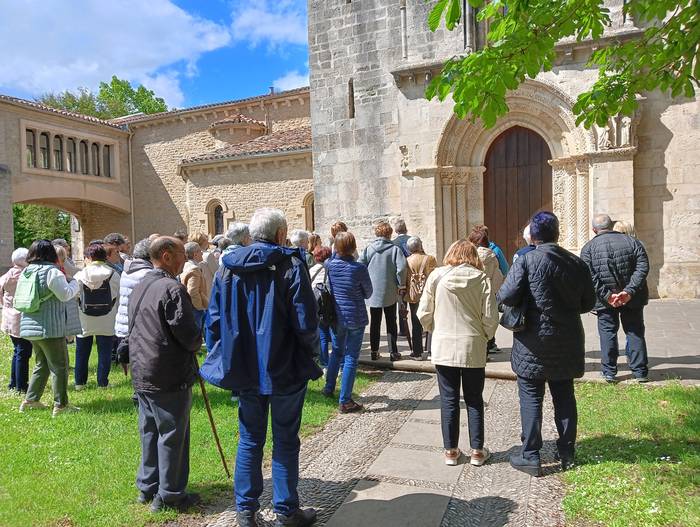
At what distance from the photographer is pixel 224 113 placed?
1113 inches

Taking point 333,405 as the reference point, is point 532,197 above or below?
above

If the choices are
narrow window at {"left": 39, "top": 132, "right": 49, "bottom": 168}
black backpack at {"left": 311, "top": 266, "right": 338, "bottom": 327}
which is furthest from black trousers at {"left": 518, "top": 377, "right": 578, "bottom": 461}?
narrow window at {"left": 39, "top": 132, "right": 49, "bottom": 168}

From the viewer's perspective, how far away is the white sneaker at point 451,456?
448 centimetres

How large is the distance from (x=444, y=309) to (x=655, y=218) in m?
8.86

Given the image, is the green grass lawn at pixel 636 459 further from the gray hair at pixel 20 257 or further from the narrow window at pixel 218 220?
the narrow window at pixel 218 220

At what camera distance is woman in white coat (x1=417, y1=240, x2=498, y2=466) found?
173 inches

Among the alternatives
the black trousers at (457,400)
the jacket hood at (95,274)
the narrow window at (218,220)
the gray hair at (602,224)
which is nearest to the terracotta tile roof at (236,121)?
the narrow window at (218,220)

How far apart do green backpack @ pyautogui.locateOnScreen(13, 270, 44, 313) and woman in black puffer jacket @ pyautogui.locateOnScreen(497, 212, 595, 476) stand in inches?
173

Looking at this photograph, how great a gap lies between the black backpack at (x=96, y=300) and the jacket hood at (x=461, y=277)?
423cm

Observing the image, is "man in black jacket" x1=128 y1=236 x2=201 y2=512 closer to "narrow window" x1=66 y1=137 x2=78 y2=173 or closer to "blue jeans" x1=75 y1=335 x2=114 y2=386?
"blue jeans" x1=75 y1=335 x2=114 y2=386

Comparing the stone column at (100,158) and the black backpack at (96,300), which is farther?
the stone column at (100,158)

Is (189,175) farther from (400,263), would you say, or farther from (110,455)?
(110,455)

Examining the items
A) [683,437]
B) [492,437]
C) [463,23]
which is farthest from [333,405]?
[463,23]

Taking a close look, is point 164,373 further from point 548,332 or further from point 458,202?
point 458,202
